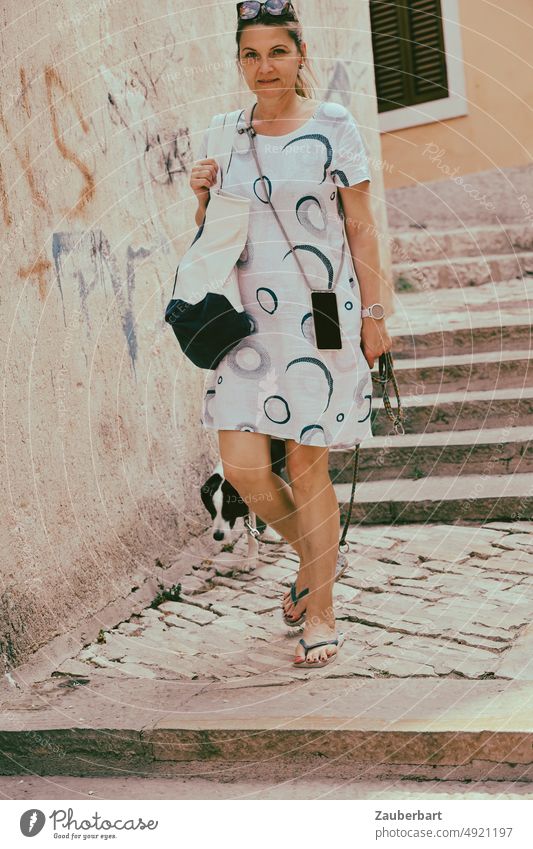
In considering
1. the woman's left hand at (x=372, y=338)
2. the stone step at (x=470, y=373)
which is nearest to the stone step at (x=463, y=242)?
the stone step at (x=470, y=373)

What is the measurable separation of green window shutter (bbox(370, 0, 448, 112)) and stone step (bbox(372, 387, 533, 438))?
5474 millimetres

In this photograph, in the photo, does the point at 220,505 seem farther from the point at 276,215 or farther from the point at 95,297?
the point at 276,215

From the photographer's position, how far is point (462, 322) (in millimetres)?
7195

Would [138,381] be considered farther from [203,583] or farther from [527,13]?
[527,13]

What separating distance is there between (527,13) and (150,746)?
8.44 m

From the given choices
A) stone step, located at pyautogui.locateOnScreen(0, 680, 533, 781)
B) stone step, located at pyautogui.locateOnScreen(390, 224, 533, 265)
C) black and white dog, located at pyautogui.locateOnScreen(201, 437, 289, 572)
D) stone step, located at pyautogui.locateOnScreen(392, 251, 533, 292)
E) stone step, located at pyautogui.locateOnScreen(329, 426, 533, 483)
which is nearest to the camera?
stone step, located at pyautogui.locateOnScreen(0, 680, 533, 781)

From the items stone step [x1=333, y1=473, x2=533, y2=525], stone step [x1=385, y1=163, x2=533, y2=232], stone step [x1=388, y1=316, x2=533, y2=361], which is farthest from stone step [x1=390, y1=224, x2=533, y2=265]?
stone step [x1=333, y1=473, x2=533, y2=525]

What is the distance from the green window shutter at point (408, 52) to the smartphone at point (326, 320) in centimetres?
771

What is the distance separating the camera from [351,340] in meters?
3.71

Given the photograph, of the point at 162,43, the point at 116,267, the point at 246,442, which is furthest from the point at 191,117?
the point at 246,442

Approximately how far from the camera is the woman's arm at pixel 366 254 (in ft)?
11.9

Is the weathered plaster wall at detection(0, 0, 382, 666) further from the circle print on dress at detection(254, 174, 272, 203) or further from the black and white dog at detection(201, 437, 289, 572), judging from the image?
the circle print on dress at detection(254, 174, 272, 203)

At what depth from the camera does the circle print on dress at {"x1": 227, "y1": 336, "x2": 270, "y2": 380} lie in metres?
3.70

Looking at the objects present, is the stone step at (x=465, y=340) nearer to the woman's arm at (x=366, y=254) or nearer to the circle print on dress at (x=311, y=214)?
the woman's arm at (x=366, y=254)
